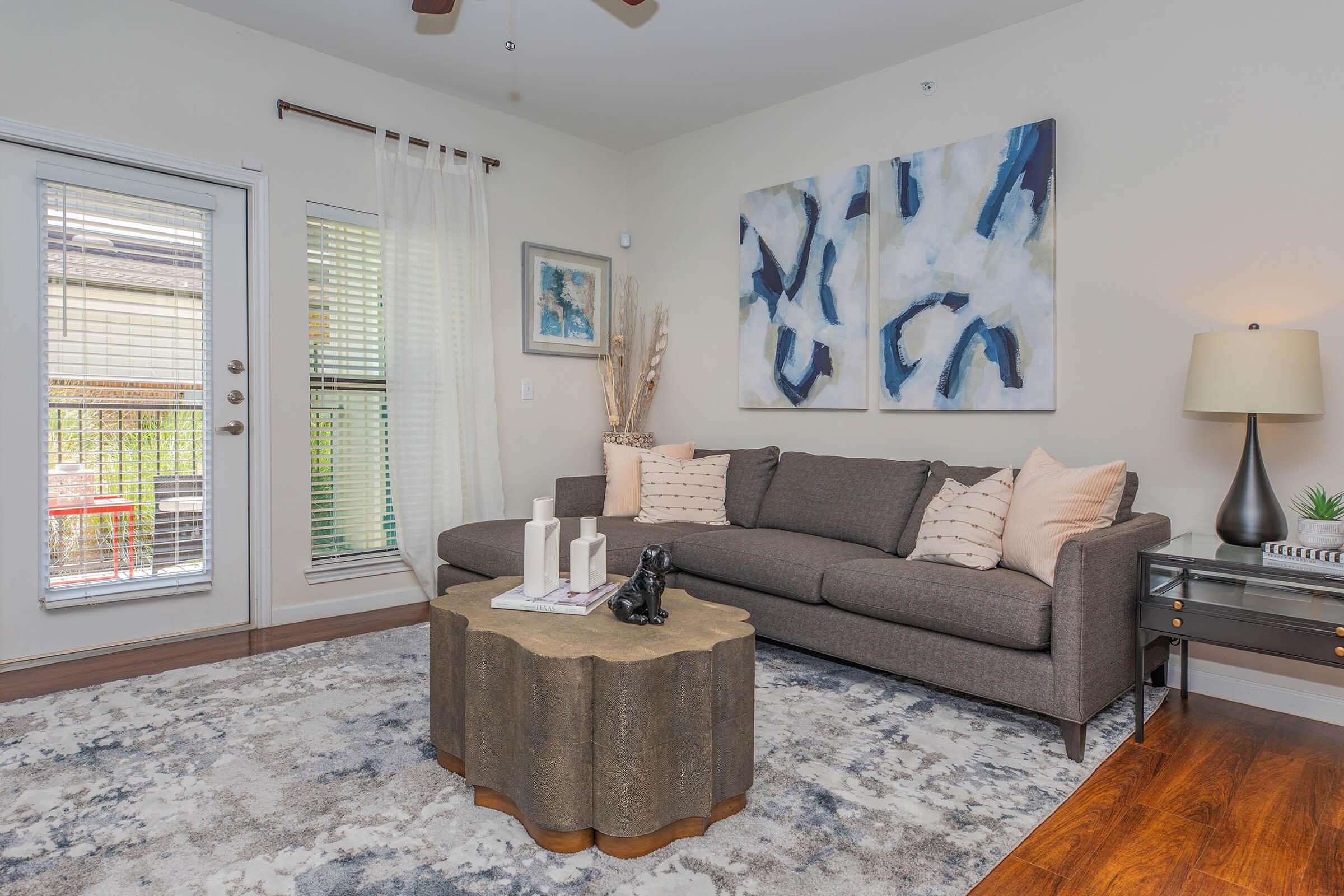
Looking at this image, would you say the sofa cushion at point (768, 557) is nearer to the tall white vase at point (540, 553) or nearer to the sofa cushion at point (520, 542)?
the sofa cushion at point (520, 542)

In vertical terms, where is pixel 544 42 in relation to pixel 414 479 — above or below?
above

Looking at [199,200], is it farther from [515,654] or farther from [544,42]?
[515,654]

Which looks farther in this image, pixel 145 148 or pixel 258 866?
pixel 145 148

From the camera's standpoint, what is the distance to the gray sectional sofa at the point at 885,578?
2211mm

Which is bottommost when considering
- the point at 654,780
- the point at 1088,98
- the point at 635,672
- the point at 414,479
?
the point at 654,780

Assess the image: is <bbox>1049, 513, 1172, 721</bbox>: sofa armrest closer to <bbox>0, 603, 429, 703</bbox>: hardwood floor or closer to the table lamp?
the table lamp

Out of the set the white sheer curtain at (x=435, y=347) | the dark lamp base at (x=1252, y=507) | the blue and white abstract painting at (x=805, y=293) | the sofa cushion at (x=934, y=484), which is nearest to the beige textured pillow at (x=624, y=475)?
the blue and white abstract painting at (x=805, y=293)

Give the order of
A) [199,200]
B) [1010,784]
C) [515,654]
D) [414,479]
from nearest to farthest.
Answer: [515,654] → [1010,784] → [199,200] → [414,479]

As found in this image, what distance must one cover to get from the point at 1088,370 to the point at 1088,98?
108 cm

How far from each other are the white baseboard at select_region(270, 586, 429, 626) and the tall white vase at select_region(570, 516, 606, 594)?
2101 millimetres

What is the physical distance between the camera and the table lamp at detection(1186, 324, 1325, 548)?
230 cm

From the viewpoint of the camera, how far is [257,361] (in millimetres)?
3410

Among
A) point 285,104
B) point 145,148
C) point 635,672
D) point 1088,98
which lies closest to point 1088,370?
point 1088,98

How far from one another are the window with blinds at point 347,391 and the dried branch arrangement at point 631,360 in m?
1.41
